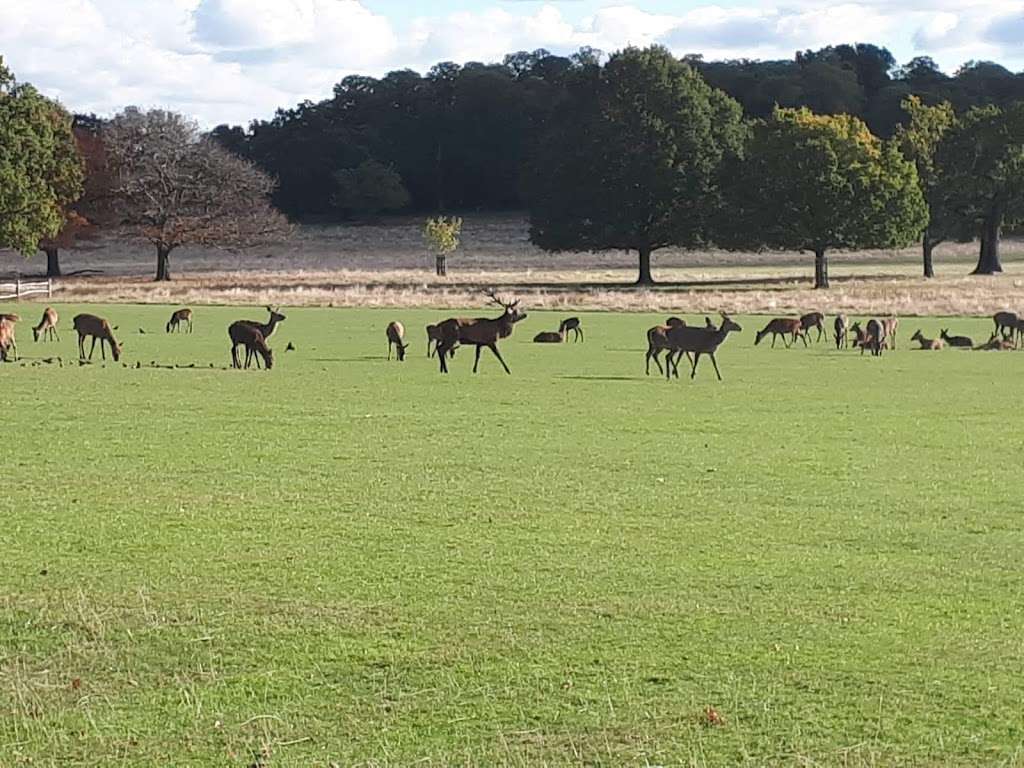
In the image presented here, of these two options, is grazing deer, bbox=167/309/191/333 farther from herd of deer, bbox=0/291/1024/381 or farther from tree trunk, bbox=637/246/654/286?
tree trunk, bbox=637/246/654/286

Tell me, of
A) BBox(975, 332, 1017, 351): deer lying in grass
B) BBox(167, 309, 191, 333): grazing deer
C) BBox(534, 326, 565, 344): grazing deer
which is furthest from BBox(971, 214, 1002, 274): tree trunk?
BBox(167, 309, 191, 333): grazing deer

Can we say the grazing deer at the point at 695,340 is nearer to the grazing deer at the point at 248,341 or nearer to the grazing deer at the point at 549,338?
the grazing deer at the point at 248,341

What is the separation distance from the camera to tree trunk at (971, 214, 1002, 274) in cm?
7856

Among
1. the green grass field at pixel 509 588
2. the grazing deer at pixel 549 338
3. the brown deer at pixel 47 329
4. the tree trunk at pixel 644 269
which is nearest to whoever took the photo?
the green grass field at pixel 509 588

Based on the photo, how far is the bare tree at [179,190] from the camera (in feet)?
257

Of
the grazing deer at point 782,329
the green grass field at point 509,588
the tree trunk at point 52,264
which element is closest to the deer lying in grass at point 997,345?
the grazing deer at point 782,329

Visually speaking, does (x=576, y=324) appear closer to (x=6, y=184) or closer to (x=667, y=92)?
(x=6, y=184)

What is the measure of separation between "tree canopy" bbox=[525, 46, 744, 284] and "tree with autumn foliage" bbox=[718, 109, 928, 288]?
2906 mm

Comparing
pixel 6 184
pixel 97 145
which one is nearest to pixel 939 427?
pixel 6 184

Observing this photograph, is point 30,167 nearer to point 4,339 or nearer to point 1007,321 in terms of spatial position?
point 4,339

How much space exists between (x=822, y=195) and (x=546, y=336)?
3361cm

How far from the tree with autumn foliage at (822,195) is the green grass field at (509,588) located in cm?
4863

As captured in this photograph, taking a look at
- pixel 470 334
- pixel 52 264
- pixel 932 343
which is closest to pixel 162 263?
pixel 52 264

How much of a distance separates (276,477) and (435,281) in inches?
2373
